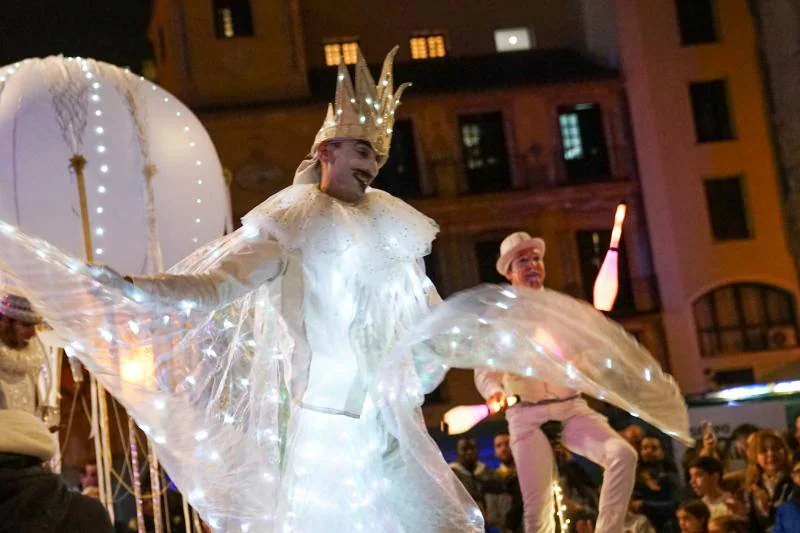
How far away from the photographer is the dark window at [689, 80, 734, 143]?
21078 millimetres

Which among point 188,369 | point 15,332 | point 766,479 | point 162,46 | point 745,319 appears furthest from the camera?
point 162,46

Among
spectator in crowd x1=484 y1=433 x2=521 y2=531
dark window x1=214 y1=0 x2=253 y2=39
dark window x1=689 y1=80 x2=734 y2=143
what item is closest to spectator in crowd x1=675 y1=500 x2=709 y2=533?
spectator in crowd x1=484 y1=433 x2=521 y2=531

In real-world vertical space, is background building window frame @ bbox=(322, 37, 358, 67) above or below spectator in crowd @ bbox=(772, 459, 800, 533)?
above

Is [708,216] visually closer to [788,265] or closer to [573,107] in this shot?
[788,265]

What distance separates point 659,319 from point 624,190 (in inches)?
105

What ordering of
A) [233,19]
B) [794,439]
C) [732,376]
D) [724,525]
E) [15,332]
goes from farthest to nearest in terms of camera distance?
[233,19] < [732,376] < [794,439] < [724,525] < [15,332]

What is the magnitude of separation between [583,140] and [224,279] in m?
18.8

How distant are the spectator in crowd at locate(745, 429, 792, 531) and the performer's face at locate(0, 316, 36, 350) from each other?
4.17m

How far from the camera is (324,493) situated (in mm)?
3488

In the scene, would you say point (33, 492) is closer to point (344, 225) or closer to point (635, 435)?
point (344, 225)

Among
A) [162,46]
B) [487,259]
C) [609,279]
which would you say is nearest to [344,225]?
[609,279]

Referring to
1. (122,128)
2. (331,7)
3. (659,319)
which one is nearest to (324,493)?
(122,128)

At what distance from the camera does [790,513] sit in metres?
5.58

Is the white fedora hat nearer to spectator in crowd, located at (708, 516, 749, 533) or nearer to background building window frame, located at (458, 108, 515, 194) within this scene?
spectator in crowd, located at (708, 516, 749, 533)
